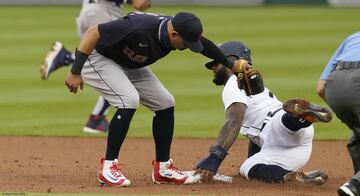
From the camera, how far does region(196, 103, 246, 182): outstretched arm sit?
676 cm

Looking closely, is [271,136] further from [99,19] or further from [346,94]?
[99,19]

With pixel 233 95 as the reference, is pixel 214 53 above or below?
A: above

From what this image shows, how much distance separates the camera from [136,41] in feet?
21.6

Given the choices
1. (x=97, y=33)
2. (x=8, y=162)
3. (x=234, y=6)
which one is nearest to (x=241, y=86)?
(x=97, y=33)

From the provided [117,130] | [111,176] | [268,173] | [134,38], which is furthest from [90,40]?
[268,173]

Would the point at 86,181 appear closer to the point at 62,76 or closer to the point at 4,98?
the point at 4,98

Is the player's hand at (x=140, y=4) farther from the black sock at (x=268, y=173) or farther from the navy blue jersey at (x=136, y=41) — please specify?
the black sock at (x=268, y=173)

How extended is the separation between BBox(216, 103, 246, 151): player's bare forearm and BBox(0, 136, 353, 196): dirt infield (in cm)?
36

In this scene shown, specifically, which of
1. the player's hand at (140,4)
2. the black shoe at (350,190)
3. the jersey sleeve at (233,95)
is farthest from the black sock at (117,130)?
the player's hand at (140,4)

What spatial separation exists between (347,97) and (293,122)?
1.18 m

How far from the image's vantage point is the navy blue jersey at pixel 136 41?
259 inches

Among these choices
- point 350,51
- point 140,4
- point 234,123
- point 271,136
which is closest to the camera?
point 350,51

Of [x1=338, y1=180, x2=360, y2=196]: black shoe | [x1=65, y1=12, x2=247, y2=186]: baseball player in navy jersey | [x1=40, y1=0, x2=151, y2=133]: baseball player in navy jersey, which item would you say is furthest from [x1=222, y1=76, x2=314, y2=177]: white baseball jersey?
[x1=40, y1=0, x2=151, y2=133]: baseball player in navy jersey

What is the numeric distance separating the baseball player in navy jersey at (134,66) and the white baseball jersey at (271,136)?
498 millimetres
